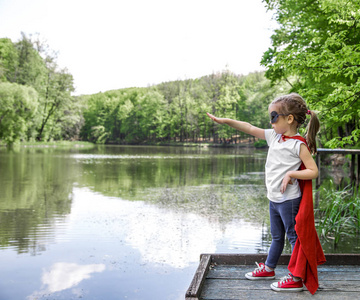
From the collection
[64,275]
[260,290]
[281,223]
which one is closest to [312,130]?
[281,223]

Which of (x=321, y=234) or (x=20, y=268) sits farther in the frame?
(x=321, y=234)

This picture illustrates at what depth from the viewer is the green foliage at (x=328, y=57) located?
730 cm

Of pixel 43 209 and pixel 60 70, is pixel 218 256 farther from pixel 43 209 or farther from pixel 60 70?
pixel 60 70

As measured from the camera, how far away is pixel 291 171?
289cm


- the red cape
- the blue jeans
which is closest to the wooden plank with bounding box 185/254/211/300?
the blue jeans

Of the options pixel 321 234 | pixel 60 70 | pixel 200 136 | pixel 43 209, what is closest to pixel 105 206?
pixel 43 209

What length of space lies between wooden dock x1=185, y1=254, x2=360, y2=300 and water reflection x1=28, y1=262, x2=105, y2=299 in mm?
2483

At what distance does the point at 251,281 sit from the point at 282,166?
1002mm

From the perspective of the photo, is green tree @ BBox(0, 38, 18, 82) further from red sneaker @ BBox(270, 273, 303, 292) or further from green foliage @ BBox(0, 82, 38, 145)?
red sneaker @ BBox(270, 273, 303, 292)

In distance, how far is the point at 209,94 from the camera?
233 feet

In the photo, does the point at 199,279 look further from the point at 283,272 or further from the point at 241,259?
the point at 283,272

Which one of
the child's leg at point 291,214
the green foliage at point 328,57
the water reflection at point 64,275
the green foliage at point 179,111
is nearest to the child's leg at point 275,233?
the child's leg at point 291,214

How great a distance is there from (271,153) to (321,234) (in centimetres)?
488

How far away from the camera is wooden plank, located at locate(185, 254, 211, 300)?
267 cm
